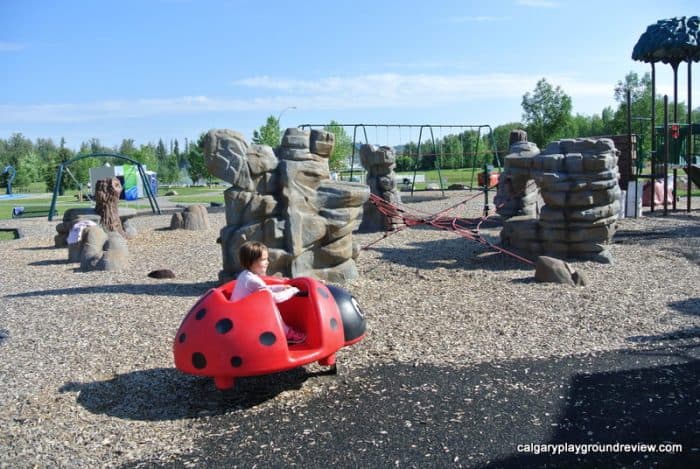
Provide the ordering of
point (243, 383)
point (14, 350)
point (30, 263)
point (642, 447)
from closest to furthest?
point (642, 447), point (243, 383), point (14, 350), point (30, 263)

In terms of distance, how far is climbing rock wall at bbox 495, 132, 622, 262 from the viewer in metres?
9.48

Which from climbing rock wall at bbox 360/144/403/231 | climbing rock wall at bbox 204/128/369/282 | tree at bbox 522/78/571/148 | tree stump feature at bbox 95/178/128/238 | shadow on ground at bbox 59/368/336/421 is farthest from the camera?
tree at bbox 522/78/571/148

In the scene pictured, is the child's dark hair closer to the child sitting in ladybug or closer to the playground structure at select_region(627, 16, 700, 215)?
the child sitting in ladybug

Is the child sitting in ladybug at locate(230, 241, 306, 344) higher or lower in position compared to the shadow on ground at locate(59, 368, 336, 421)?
higher

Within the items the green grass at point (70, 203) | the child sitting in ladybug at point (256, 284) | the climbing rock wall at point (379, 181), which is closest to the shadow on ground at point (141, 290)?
the child sitting in ladybug at point (256, 284)

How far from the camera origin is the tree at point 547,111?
39.3m

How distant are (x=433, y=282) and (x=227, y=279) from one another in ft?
8.76

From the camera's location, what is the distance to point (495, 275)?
29.2ft

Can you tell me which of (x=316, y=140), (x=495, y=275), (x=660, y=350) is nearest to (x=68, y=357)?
(x=316, y=140)

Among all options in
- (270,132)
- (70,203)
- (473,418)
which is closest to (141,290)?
(473,418)

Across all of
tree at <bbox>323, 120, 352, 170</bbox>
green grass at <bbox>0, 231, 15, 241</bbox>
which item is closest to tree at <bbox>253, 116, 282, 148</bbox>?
tree at <bbox>323, 120, 352, 170</bbox>

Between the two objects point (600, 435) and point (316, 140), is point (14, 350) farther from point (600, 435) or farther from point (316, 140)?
point (600, 435)

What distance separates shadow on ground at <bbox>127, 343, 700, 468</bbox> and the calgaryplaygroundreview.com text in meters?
0.03

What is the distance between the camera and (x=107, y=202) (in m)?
14.3
